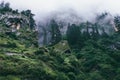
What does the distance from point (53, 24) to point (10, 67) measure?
2907 inches

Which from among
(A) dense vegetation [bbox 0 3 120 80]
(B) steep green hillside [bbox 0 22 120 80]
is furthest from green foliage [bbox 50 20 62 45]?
(B) steep green hillside [bbox 0 22 120 80]

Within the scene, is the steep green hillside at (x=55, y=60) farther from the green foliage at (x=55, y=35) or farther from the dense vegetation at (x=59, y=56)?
the green foliage at (x=55, y=35)

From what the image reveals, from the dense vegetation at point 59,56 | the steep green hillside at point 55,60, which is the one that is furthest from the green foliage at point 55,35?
the steep green hillside at point 55,60

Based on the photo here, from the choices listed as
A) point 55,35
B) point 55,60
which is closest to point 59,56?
point 55,60

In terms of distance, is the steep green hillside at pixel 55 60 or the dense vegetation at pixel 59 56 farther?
the dense vegetation at pixel 59 56

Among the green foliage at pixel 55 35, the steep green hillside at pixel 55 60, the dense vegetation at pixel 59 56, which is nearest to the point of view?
the steep green hillside at pixel 55 60

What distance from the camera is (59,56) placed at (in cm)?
11862

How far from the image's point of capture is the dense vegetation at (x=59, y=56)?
325 feet

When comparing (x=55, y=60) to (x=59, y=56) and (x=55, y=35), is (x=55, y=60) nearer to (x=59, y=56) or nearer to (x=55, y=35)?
(x=59, y=56)

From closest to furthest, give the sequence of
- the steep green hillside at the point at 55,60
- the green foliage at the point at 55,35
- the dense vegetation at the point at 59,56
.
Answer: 1. the steep green hillside at the point at 55,60
2. the dense vegetation at the point at 59,56
3. the green foliage at the point at 55,35

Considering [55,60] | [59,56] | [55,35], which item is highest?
[55,35]

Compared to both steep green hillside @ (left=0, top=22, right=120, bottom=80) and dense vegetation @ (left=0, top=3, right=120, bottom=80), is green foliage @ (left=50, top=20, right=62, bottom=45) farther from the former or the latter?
steep green hillside @ (left=0, top=22, right=120, bottom=80)

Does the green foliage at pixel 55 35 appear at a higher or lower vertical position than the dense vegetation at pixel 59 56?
higher

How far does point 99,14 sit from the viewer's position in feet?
652
